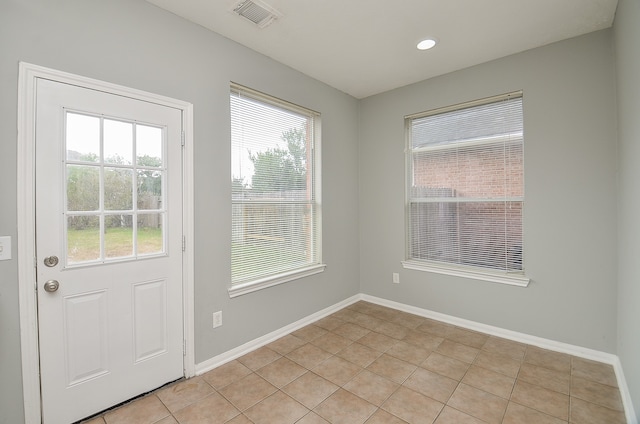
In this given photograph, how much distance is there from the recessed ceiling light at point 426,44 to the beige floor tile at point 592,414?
2869mm

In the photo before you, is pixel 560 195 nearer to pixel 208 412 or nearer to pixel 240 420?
pixel 240 420

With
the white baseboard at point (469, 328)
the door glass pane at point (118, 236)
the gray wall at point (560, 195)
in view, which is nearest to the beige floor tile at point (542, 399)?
the white baseboard at point (469, 328)

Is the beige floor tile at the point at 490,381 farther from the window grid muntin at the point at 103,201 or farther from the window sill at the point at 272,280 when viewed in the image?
the window grid muntin at the point at 103,201

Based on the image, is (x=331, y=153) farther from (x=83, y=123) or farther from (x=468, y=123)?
(x=83, y=123)

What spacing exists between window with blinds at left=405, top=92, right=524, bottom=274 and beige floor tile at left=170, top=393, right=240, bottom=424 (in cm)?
250

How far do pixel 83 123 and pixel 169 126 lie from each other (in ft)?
1.64

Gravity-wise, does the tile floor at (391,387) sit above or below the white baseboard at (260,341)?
below

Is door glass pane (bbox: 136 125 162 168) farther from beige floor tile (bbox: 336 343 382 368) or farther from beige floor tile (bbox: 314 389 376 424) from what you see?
beige floor tile (bbox: 336 343 382 368)

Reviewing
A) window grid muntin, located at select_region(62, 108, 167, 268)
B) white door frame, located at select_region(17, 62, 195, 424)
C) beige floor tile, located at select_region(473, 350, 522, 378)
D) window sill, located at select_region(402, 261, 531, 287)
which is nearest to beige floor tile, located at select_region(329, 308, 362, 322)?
window sill, located at select_region(402, 261, 531, 287)

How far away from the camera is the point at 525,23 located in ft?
7.66

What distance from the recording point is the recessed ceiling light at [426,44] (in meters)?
2.56

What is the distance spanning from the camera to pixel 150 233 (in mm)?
2096

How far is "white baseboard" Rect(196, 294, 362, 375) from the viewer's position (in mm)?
2389

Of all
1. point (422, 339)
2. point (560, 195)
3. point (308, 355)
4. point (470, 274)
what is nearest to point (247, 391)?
point (308, 355)
